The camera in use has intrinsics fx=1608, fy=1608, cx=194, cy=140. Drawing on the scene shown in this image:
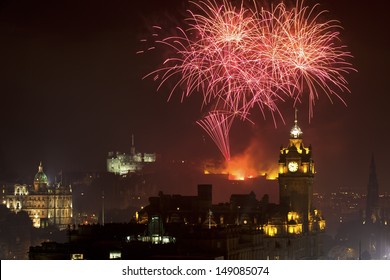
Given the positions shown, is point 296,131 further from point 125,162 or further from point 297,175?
point 125,162

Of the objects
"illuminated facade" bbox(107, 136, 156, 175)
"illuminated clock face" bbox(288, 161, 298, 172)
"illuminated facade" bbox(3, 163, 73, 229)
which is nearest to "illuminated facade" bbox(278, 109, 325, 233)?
"illuminated clock face" bbox(288, 161, 298, 172)

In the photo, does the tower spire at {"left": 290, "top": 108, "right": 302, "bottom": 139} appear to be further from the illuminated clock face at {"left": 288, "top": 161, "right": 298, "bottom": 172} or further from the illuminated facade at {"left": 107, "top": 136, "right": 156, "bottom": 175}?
the illuminated facade at {"left": 107, "top": 136, "right": 156, "bottom": 175}

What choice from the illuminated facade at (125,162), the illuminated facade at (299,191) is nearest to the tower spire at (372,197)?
the illuminated facade at (125,162)

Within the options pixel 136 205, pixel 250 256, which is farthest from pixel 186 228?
pixel 136 205

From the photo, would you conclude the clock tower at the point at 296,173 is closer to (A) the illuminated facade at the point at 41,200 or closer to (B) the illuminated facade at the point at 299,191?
(B) the illuminated facade at the point at 299,191
